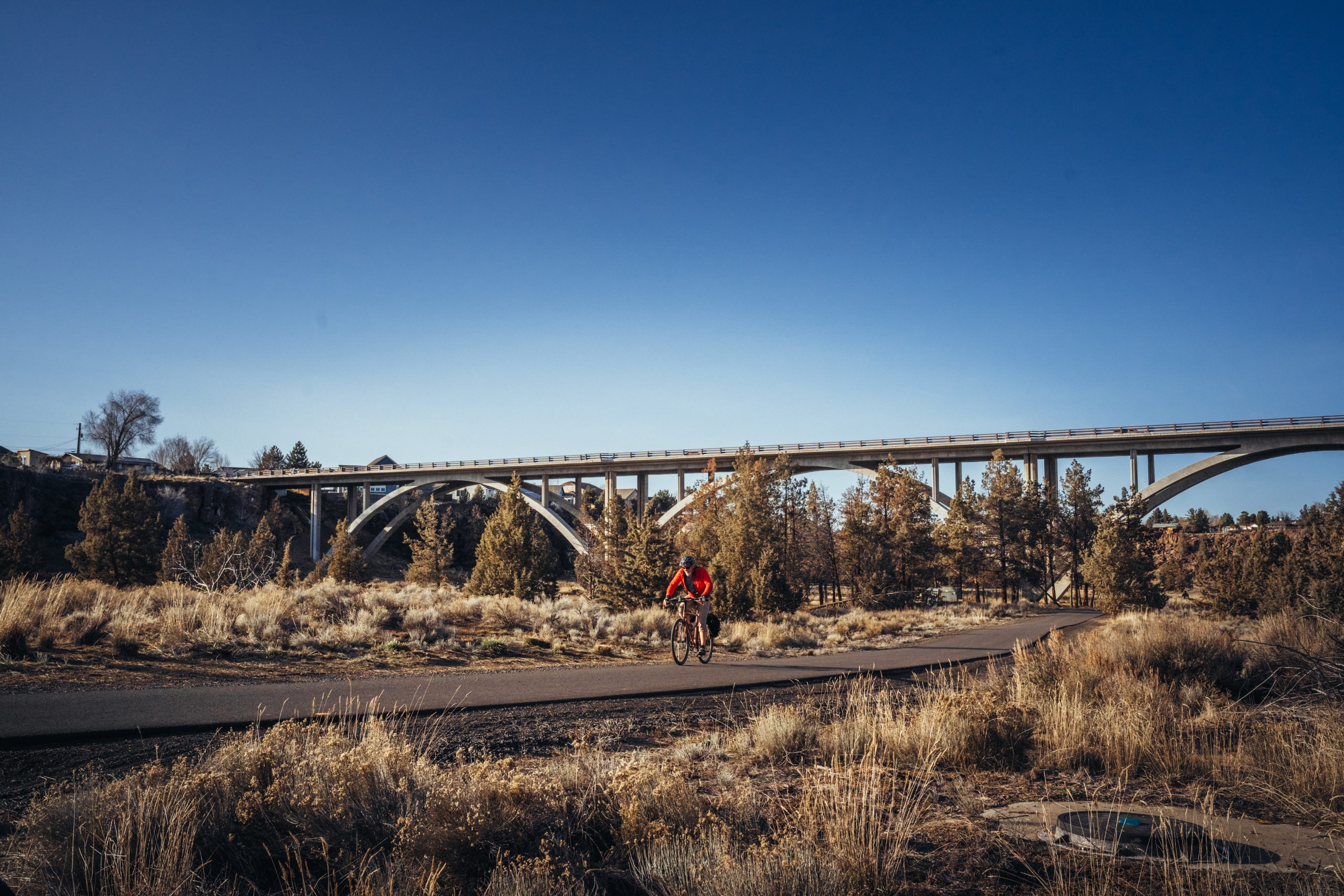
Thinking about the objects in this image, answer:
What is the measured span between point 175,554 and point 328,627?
31.7 metres

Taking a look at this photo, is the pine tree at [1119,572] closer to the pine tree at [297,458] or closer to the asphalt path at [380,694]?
the asphalt path at [380,694]

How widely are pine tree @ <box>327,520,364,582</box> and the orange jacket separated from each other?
120 ft

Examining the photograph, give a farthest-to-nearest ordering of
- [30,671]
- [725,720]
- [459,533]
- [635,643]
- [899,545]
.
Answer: [459,533] < [899,545] < [635,643] < [30,671] < [725,720]

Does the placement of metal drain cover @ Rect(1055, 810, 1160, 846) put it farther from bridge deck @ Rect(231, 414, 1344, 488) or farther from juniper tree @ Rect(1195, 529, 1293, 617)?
bridge deck @ Rect(231, 414, 1344, 488)

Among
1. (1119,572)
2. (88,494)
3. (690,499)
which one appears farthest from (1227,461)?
(88,494)

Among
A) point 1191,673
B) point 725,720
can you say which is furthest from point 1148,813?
point 1191,673

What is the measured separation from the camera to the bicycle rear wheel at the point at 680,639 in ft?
37.7

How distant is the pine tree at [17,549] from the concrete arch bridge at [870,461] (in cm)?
2221

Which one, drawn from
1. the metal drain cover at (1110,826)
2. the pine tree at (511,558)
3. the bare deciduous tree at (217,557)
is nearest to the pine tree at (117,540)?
the bare deciduous tree at (217,557)

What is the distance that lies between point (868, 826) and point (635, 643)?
1160cm

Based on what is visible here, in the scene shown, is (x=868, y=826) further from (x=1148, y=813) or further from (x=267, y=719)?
(x=267, y=719)

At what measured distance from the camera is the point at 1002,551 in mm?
Answer: 41094

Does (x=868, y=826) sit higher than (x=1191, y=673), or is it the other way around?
(x=868, y=826)

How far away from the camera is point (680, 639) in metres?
11.8
